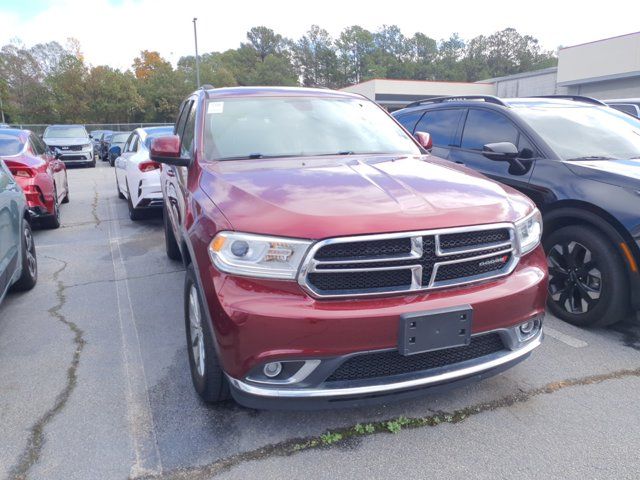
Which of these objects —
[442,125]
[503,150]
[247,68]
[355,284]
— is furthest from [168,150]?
[247,68]

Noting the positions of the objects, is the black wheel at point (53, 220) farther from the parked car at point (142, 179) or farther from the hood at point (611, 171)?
the hood at point (611, 171)

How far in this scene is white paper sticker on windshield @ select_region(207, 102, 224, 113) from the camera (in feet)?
12.6

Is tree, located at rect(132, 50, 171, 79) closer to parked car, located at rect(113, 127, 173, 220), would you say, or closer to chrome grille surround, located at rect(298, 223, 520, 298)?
parked car, located at rect(113, 127, 173, 220)

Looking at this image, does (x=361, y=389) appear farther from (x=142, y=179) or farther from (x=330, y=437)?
(x=142, y=179)

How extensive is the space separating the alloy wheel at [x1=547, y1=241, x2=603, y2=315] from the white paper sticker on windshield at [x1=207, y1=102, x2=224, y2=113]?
2864 mm

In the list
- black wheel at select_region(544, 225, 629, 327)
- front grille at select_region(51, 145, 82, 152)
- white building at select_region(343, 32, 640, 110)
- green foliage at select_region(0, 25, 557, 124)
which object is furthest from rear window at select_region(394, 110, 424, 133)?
green foliage at select_region(0, 25, 557, 124)

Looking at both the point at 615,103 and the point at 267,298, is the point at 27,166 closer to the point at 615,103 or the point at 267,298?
the point at 267,298

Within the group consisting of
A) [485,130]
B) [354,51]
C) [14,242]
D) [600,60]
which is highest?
[354,51]

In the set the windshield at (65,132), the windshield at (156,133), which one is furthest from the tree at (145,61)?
the windshield at (156,133)

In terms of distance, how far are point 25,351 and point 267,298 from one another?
244cm

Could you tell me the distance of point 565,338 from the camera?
3820 millimetres

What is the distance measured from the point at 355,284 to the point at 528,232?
1109 mm

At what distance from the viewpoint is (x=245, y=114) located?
383 cm

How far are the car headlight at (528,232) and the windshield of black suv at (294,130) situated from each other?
1.18 m
